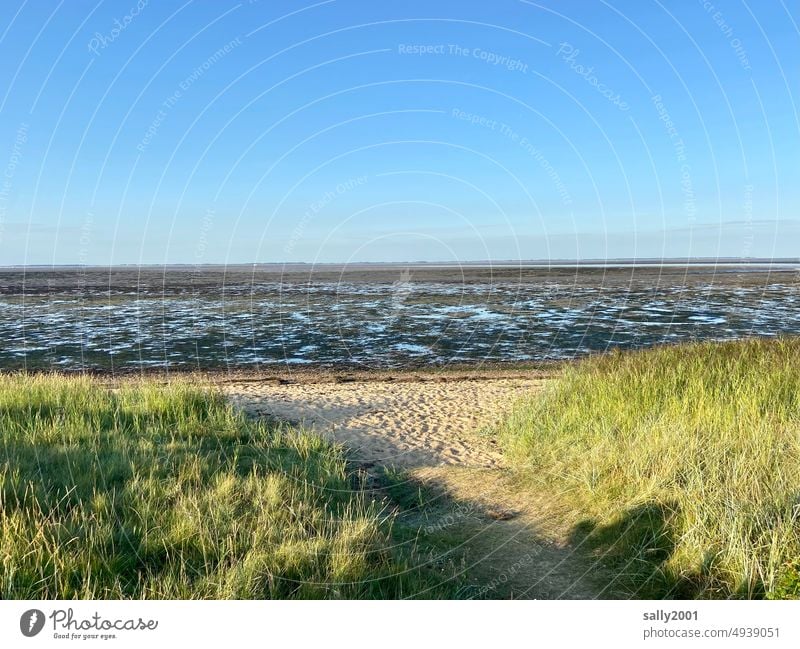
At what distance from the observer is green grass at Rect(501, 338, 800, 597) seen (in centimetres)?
484

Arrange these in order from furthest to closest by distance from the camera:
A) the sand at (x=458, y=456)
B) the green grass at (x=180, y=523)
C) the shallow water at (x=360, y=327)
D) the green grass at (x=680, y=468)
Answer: the shallow water at (x=360, y=327), the sand at (x=458, y=456), the green grass at (x=680, y=468), the green grass at (x=180, y=523)

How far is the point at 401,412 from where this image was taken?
12.7 m

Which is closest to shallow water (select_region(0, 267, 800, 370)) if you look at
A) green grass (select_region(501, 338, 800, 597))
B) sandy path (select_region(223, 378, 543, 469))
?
sandy path (select_region(223, 378, 543, 469))

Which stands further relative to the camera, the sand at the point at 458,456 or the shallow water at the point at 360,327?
the shallow water at the point at 360,327

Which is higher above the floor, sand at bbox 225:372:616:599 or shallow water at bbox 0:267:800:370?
shallow water at bbox 0:267:800:370

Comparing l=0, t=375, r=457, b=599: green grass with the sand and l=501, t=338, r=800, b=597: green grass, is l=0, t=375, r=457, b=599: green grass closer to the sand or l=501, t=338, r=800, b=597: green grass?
the sand

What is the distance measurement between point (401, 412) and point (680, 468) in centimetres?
711


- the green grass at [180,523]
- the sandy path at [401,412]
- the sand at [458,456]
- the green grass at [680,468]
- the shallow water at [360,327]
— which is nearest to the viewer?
the green grass at [180,523]

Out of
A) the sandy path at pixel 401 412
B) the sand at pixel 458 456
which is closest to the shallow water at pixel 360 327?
the sandy path at pixel 401 412

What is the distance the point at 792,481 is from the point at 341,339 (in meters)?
20.5

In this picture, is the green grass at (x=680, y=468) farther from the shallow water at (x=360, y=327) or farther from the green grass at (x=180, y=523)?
the shallow water at (x=360, y=327)

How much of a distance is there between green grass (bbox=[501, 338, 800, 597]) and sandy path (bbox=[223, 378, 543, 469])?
1.03m

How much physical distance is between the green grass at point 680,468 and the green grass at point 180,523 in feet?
6.89

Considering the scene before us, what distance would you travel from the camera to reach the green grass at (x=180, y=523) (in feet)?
13.7
